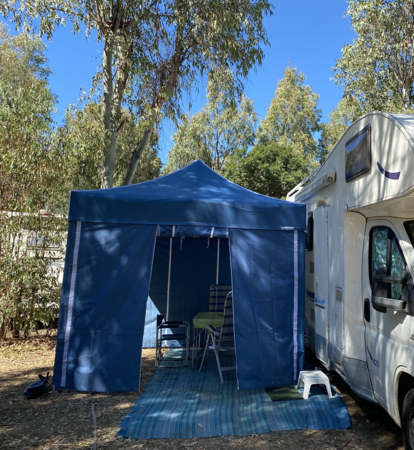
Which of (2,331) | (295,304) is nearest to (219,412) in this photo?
(295,304)

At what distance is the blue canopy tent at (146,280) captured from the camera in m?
4.69

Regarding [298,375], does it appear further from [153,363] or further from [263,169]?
[263,169]

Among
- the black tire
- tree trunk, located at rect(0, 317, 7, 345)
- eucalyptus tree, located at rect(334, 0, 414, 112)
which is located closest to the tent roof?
the black tire

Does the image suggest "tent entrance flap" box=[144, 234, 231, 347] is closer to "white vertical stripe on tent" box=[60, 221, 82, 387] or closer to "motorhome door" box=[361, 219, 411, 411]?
"white vertical stripe on tent" box=[60, 221, 82, 387]

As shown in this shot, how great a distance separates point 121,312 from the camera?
475 cm

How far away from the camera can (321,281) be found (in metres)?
4.93

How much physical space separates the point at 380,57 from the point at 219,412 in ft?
41.3

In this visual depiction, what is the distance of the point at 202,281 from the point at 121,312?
280 cm

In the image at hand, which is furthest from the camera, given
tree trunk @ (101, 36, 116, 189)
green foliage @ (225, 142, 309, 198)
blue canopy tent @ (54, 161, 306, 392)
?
green foliage @ (225, 142, 309, 198)

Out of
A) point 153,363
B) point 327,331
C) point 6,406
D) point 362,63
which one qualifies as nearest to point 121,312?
point 6,406

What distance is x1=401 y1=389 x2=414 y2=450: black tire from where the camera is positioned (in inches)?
114

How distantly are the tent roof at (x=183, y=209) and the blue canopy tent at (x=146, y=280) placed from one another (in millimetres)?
11

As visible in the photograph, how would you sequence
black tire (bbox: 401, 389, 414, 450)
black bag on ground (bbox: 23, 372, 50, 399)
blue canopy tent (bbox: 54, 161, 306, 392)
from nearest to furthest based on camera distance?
black tire (bbox: 401, 389, 414, 450) → black bag on ground (bbox: 23, 372, 50, 399) → blue canopy tent (bbox: 54, 161, 306, 392)

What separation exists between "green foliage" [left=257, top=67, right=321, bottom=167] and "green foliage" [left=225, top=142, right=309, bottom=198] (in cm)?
643
